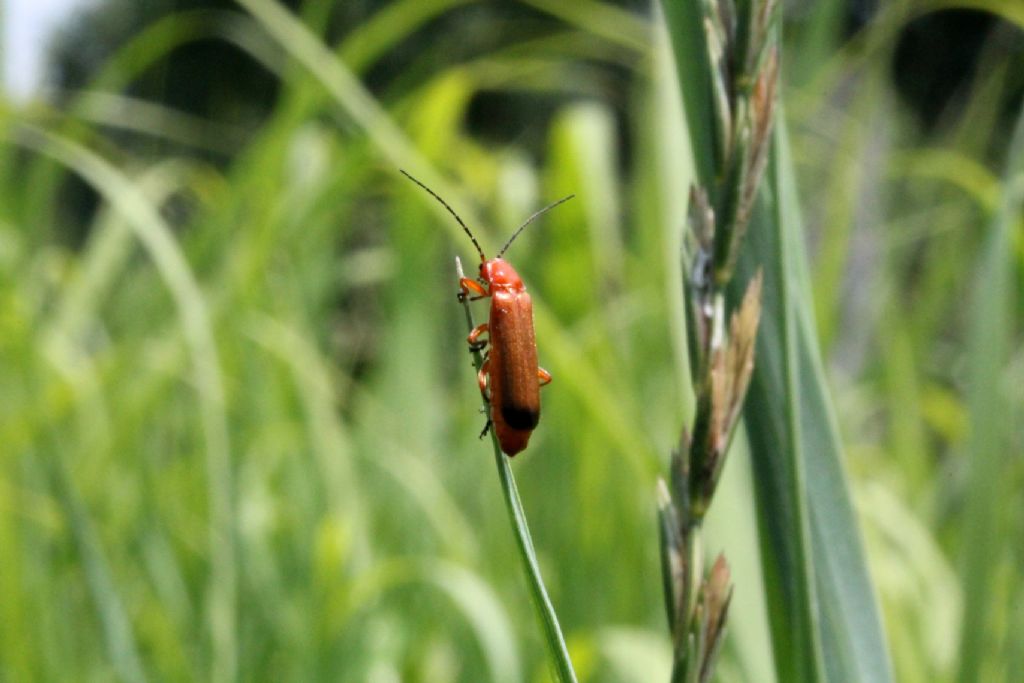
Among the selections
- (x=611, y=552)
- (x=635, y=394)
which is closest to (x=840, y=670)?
(x=611, y=552)

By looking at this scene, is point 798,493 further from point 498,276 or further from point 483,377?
point 498,276

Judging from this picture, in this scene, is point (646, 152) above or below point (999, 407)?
above

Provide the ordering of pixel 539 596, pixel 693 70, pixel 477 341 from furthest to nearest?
pixel 477 341, pixel 693 70, pixel 539 596

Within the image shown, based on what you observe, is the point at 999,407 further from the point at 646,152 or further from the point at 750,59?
the point at 646,152

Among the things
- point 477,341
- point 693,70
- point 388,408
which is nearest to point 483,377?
point 477,341

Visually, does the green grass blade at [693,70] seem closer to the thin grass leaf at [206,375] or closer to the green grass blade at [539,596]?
the green grass blade at [539,596]

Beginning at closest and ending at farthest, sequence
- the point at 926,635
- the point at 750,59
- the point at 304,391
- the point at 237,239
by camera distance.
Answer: the point at 750,59 → the point at 926,635 → the point at 304,391 → the point at 237,239

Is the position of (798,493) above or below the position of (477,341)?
below

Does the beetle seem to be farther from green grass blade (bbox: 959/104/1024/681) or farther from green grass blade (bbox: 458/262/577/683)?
green grass blade (bbox: 959/104/1024/681)

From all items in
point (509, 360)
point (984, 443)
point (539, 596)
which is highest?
point (509, 360)
